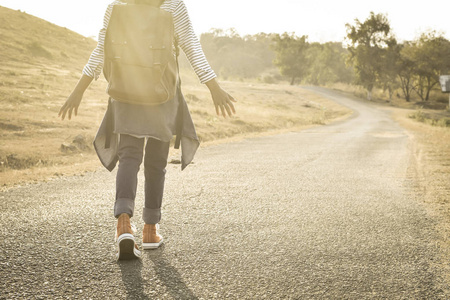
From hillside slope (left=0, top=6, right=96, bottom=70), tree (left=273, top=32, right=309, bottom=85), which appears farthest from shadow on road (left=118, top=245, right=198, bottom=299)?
tree (left=273, top=32, right=309, bottom=85)

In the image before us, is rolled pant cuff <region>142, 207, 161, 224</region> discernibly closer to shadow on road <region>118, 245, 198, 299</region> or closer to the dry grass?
shadow on road <region>118, 245, 198, 299</region>

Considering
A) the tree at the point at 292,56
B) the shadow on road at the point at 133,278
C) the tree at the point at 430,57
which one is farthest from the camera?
the tree at the point at 292,56

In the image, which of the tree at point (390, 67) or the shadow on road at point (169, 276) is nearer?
the shadow on road at point (169, 276)

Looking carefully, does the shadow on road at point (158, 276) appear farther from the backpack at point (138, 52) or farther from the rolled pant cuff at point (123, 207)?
the backpack at point (138, 52)

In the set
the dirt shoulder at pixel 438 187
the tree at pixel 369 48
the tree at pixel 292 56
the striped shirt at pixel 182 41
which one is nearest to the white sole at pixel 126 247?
the striped shirt at pixel 182 41

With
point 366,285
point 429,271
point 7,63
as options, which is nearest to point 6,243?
point 366,285

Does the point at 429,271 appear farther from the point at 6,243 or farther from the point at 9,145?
the point at 9,145

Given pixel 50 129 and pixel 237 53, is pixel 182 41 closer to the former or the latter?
pixel 50 129

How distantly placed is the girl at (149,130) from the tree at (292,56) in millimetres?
74973

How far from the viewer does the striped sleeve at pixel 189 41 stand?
263 cm

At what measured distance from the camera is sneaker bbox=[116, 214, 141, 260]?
2420mm

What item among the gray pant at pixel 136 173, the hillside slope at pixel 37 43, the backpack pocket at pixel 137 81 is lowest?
the gray pant at pixel 136 173

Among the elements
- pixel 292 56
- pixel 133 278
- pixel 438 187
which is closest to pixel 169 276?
pixel 133 278

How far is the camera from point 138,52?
8.02 feet
